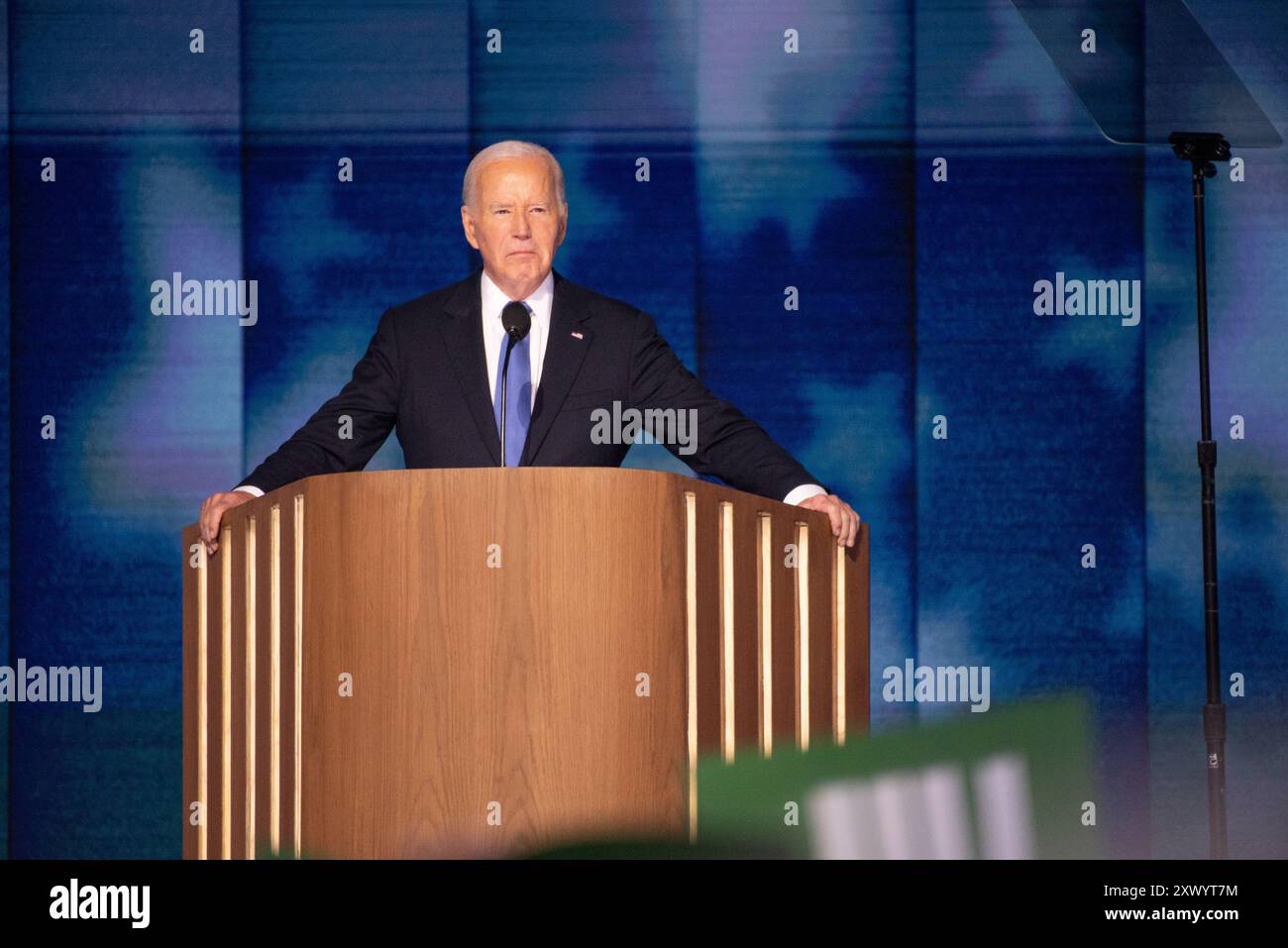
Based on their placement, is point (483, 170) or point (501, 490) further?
point (483, 170)

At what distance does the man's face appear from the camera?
329 centimetres

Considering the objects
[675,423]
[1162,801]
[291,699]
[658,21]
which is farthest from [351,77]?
[1162,801]

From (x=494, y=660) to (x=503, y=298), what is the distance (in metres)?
1.08

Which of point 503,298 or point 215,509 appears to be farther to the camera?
point 503,298

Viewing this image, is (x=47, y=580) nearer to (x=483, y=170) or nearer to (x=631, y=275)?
(x=631, y=275)

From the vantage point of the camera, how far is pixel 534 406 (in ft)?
10.7

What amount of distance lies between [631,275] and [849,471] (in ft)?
2.97

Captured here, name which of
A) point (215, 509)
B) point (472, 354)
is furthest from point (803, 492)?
point (215, 509)

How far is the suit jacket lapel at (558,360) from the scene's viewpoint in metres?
3.25

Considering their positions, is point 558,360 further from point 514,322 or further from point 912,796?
point 912,796

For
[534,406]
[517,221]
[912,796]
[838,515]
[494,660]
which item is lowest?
[912,796]

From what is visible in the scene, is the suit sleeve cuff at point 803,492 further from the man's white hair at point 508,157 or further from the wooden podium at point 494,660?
the man's white hair at point 508,157

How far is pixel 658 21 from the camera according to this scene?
5.14 meters

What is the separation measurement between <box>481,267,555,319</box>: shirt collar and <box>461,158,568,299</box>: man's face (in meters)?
0.02
